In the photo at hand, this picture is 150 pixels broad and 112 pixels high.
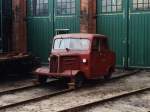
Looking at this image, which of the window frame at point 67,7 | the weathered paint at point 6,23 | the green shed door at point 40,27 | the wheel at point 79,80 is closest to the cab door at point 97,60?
the wheel at point 79,80

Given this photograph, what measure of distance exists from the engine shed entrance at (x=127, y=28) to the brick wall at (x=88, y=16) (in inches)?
11.7

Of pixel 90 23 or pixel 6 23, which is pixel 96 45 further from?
pixel 6 23

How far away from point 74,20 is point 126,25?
3.07 m

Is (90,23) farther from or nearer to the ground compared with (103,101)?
farther from the ground

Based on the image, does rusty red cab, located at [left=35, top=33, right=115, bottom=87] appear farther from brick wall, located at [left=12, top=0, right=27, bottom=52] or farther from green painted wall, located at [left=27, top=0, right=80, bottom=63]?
brick wall, located at [left=12, top=0, right=27, bottom=52]

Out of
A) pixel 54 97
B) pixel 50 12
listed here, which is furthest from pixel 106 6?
A: pixel 54 97

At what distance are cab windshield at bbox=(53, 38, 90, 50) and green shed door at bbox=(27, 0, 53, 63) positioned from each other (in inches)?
265

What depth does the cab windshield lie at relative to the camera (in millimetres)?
14297

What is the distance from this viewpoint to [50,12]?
2147cm

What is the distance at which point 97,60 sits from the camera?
14.4 m

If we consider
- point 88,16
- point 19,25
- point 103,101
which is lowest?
point 103,101

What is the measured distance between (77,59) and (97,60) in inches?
34.0

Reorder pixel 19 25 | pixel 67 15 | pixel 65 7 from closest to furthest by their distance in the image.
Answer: pixel 67 15 < pixel 65 7 < pixel 19 25

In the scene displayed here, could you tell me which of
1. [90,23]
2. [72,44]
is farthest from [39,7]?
[72,44]
